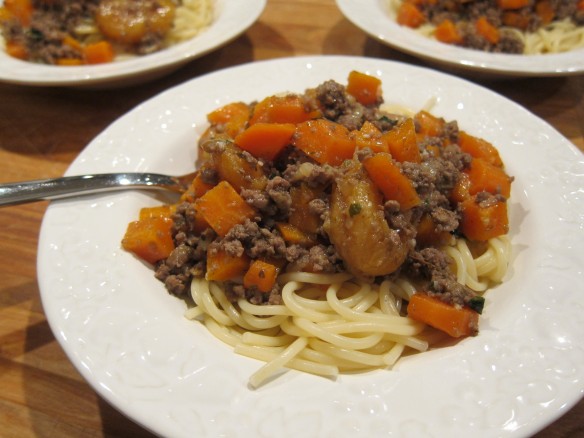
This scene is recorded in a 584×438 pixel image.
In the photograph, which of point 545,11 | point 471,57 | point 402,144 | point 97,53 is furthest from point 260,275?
point 545,11

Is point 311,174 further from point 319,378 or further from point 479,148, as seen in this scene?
point 479,148

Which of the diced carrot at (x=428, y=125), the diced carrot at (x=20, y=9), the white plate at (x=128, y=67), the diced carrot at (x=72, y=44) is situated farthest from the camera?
the diced carrot at (x=20, y=9)

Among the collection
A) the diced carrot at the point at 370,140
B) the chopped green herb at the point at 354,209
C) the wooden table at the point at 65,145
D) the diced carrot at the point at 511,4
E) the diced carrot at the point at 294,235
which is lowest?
the wooden table at the point at 65,145

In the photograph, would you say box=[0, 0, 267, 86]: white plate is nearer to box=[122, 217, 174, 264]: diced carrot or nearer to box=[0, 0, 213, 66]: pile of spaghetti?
box=[0, 0, 213, 66]: pile of spaghetti

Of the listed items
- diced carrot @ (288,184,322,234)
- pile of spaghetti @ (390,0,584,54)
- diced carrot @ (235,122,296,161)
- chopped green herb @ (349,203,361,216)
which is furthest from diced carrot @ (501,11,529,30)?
chopped green herb @ (349,203,361,216)

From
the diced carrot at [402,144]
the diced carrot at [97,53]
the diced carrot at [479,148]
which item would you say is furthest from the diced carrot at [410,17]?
the diced carrot at [402,144]

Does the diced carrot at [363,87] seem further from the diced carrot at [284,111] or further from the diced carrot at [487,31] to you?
the diced carrot at [487,31]
